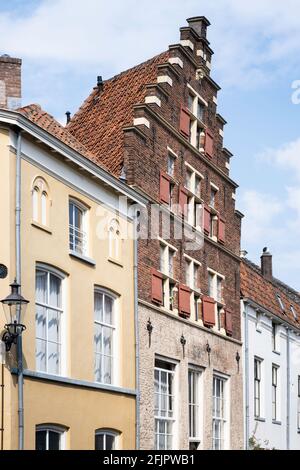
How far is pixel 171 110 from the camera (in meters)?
33.2

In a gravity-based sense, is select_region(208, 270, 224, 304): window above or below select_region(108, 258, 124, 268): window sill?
above

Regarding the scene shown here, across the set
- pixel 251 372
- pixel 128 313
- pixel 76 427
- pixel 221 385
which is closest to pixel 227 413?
pixel 221 385

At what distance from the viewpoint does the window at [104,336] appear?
27.2m

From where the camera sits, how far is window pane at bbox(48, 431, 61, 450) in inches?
958

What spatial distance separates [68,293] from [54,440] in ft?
11.4

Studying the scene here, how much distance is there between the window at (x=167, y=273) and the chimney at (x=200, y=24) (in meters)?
8.71

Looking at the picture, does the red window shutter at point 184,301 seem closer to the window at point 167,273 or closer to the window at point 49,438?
the window at point 167,273

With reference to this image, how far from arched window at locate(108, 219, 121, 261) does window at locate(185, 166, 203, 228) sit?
5.77 m

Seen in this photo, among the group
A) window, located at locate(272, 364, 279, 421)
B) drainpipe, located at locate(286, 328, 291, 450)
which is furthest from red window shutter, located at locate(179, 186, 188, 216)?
drainpipe, located at locate(286, 328, 291, 450)

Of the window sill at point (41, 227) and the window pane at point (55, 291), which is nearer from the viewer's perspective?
the window sill at point (41, 227)

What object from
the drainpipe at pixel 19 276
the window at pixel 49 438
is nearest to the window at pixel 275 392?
the window at pixel 49 438

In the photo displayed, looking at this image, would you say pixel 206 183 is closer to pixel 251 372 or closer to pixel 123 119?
pixel 123 119

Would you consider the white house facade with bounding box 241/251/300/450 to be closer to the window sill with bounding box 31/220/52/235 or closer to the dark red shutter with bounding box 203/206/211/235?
the dark red shutter with bounding box 203/206/211/235
